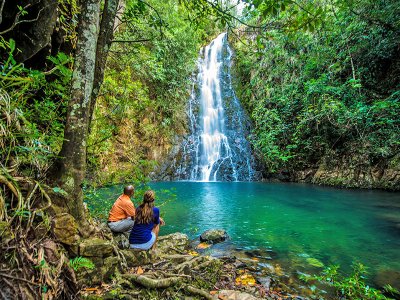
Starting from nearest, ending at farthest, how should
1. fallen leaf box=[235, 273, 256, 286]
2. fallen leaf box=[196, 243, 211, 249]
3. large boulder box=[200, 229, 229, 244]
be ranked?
fallen leaf box=[235, 273, 256, 286] < fallen leaf box=[196, 243, 211, 249] < large boulder box=[200, 229, 229, 244]

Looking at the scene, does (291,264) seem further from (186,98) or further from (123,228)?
(186,98)

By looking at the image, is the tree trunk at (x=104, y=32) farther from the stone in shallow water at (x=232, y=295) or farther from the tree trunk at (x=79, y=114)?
the stone in shallow water at (x=232, y=295)

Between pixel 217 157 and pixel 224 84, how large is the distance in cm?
896

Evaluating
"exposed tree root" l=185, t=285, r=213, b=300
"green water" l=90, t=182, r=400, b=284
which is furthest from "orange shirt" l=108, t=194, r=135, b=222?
"exposed tree root" l=185, t=285, r=213, b=300

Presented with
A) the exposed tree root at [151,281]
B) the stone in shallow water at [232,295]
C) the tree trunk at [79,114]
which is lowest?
the stone in shallow water at [232,295]

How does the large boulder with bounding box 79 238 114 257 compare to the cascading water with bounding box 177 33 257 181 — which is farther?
the cascading water with bounding box 177 33 257 181

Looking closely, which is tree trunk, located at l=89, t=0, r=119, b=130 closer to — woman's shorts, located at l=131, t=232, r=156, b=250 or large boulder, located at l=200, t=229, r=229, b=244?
woman's shorts, located at l=131, t=232, r=156, b=250

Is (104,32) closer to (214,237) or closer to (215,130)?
(214,237)

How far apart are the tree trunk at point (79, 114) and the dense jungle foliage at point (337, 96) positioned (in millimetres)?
8467

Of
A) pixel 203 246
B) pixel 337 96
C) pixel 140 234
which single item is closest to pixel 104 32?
pixel 140 234

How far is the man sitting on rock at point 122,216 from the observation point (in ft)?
13.0

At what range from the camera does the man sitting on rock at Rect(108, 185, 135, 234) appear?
13.0ft

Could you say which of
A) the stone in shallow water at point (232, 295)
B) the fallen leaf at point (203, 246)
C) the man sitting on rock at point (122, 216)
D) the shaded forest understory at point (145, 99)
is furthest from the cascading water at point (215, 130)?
the stone in shallow water at point (232, 295)

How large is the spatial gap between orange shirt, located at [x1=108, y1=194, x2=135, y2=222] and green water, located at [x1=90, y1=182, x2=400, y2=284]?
678 mm
